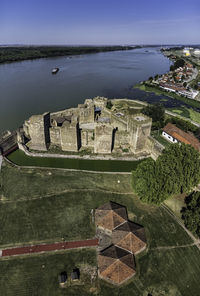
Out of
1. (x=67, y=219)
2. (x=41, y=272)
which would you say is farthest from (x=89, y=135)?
(x=41, y=272)

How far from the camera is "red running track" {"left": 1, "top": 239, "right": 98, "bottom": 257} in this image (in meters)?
21.8

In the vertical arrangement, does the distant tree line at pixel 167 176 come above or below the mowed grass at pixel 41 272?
above

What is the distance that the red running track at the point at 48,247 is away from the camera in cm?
2184

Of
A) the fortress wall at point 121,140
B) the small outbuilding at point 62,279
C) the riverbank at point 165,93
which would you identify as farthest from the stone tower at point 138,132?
the riverbank at point 165,93

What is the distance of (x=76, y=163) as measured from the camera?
37.7 metres

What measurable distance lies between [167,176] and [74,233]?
15166 mm

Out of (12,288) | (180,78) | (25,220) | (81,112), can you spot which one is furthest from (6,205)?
(180,78)

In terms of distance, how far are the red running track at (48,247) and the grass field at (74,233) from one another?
673 millimetres

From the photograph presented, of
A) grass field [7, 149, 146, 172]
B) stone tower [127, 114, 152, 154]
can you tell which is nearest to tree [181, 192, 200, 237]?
grass field [7, 149, 146, 172]

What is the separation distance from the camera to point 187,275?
2039 cm

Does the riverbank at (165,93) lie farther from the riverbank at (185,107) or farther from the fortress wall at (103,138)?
the fortress wall at (103,138)

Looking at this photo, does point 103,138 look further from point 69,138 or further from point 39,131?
point 39,131

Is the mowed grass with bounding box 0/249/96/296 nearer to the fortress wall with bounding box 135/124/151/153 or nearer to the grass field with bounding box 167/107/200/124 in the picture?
the fortress wall with bounding box 135/124/151/153

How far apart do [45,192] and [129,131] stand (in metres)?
21.4
